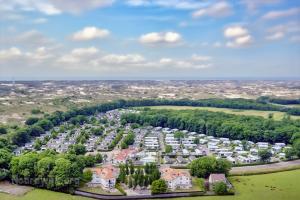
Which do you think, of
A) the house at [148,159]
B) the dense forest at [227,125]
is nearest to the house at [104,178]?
the house at [148,159]

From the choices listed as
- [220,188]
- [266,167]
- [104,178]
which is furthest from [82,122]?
[220,188]

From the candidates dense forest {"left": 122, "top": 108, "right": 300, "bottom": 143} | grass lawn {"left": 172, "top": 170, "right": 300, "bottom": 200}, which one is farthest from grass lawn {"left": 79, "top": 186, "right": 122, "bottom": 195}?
dense forest {"left": 122, "top": 108, "right": 300, "bottom": 143}

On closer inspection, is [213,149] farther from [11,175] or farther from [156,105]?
[156,105]

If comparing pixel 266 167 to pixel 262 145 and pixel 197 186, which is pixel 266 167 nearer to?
pixel 262 145

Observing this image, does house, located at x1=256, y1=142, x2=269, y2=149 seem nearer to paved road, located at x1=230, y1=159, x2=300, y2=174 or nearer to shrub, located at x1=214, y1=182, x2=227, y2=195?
paved road, located at x1=230, y1=159, x2=300, y2=174

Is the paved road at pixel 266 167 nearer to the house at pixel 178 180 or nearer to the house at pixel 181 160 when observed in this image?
the house at pixel 181 160

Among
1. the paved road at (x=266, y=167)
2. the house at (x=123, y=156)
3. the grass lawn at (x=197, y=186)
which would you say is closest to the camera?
the grass lawn at (x=197, y=186)

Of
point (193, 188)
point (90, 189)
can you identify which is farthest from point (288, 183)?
point (90, 189)
